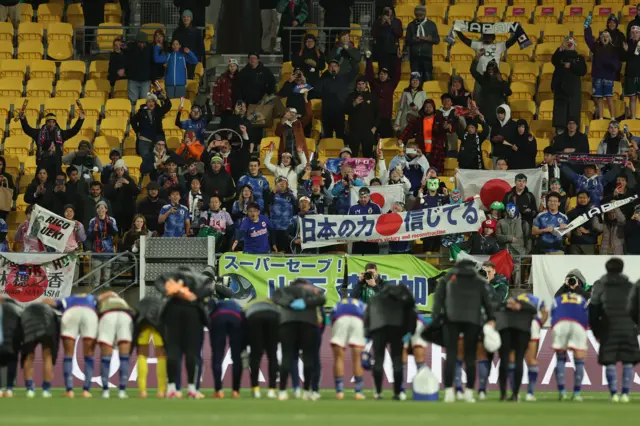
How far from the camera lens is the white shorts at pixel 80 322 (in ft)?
69.9

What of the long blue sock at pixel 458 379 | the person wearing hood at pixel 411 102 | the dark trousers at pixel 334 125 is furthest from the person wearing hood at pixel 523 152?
the long blue sock at pixel 458 379

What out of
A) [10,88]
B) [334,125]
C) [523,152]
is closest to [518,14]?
[334,125]

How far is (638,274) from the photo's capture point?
25.7 m

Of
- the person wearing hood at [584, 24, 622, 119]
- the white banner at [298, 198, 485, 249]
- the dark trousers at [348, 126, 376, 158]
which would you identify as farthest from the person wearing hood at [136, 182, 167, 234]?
the person wearing hood at [584, 24, 622, 119]

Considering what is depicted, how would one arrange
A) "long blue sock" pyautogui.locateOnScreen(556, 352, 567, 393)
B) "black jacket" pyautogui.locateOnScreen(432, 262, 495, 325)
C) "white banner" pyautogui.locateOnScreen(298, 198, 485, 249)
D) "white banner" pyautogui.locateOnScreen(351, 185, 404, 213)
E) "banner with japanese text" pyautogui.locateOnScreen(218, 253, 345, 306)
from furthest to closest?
"white banner" pyautogui.locateOnScreen(351, 185, 404, 213)
"white banner" pyautogui.locateOnScreen(298, 198, 485, 249)
"banner with japanese text" pyautogui.locateOnScreen(218, 253, 345, 306)
"long blue sock" pyautogui.locateOnScreen(556, 352, 567, 393)
"black jacket" pyautogui.locateOnScreen(432, 262, 495, 325)

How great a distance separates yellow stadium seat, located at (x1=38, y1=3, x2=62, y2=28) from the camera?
35094mm

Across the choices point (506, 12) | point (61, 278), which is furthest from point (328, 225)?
point (506, 12)

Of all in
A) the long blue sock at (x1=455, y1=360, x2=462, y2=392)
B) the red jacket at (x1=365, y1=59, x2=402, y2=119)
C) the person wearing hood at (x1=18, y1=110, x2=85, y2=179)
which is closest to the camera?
the long blue sock at (x1=455, y1=360, x2=462, y2=392)

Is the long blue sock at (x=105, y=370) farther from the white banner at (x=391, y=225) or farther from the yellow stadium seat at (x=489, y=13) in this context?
the yellow stadium seat at (x=489, y=13)

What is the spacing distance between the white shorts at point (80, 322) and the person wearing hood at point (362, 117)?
937cm

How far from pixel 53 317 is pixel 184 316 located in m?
2.39

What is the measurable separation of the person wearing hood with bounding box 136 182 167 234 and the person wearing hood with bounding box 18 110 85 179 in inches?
84.9

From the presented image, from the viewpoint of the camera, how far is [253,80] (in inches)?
1195

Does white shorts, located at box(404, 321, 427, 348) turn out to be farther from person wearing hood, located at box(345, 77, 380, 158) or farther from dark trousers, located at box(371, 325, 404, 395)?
person wearing hood, located at box(345, 77, 380, 158)
